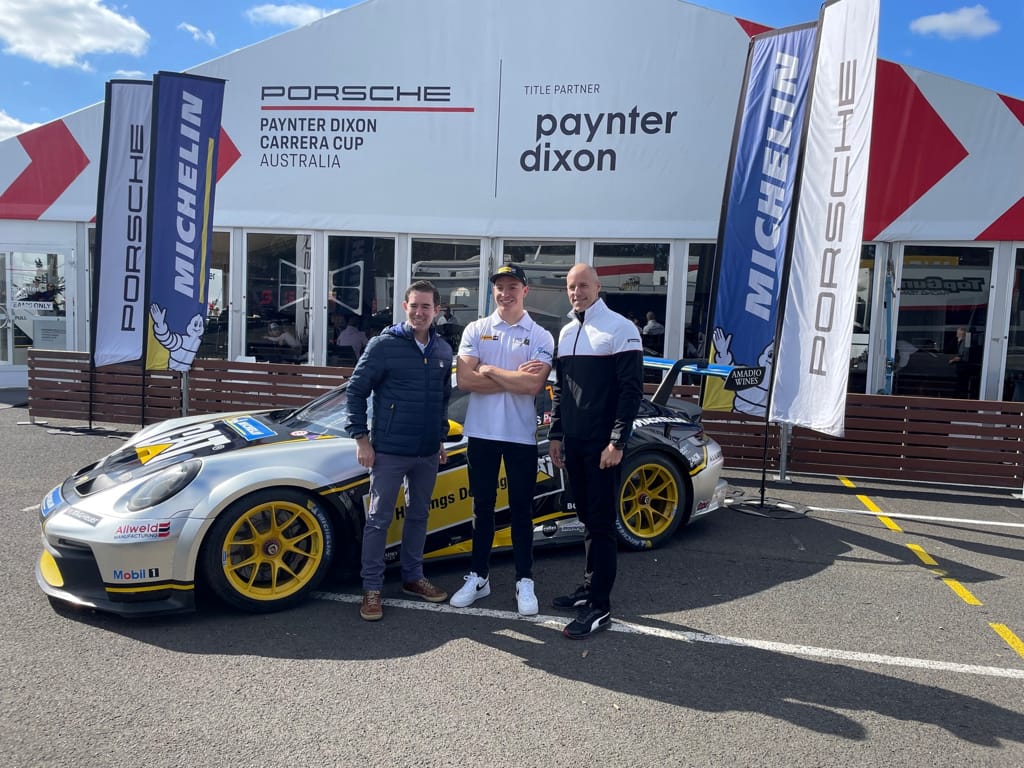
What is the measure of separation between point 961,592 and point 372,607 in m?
3.46

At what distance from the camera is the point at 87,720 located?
2.78m

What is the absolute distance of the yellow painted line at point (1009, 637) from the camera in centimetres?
368

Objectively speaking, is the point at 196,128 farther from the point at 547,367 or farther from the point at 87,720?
the point at 87,720

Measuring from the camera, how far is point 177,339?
27.3 ft

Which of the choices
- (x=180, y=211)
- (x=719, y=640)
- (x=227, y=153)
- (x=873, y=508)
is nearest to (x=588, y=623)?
(x=719, y=640)

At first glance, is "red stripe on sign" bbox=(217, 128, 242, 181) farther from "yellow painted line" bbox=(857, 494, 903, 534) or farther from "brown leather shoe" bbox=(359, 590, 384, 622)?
"yellow painted line" bbox=(857, 494, 903, 534)

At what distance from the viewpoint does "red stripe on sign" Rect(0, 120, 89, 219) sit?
11.9 meters

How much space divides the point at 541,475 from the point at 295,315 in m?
7.98

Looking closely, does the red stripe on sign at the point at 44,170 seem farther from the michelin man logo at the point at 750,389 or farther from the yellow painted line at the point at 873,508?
the yellow painted line at the point at 873,508

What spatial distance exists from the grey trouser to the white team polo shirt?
1.08 feet

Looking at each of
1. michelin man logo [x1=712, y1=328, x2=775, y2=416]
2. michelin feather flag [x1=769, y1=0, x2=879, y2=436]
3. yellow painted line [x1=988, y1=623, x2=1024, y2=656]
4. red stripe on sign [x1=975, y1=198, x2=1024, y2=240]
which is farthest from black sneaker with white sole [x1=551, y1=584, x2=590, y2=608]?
red stripe on sign [x1=975, y1=198, x2=1024, y2=240]

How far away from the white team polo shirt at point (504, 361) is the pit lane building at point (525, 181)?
22.6 feet

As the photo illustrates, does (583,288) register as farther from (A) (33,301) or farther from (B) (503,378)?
(A) (33,301)

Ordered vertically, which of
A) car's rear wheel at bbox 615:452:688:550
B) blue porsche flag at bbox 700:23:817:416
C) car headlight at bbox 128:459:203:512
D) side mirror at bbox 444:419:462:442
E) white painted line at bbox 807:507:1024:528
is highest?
blue porsche flag at bbox 700:23:817:416
